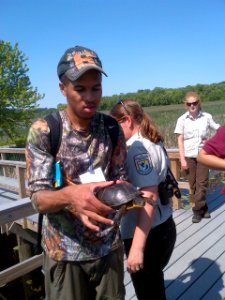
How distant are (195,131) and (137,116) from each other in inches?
112

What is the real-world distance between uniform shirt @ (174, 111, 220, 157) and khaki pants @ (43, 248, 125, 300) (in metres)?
3.18

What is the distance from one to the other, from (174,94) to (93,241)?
75697mm

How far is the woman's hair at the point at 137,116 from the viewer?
1.88 meters

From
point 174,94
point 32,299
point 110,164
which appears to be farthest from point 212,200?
point 174,94

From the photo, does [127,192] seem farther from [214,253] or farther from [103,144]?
[214,253]

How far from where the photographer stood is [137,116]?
75.6 inches

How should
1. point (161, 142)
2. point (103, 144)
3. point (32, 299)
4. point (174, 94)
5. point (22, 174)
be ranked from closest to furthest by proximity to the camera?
point (103, 144) < point (161, 142) < point (22, 174) < point (32, 299) < point (174, 94)

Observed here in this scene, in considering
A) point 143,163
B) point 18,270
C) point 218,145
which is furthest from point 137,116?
point 18,270

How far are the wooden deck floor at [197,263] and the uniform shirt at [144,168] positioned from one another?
1227mm

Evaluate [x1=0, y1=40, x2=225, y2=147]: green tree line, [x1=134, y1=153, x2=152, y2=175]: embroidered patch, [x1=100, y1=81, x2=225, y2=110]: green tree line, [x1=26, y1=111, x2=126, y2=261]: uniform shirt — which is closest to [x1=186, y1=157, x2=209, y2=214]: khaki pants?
[x1=134, y1=153, x2=152, y2=175]: embroidered patch

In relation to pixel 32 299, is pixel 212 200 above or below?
above

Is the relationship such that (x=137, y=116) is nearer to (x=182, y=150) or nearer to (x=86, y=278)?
(x=86, y=278)

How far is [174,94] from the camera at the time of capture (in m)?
74.6

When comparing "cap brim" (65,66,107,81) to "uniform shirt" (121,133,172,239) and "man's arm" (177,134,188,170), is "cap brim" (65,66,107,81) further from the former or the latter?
"man's arm" (177,134,188,170)
